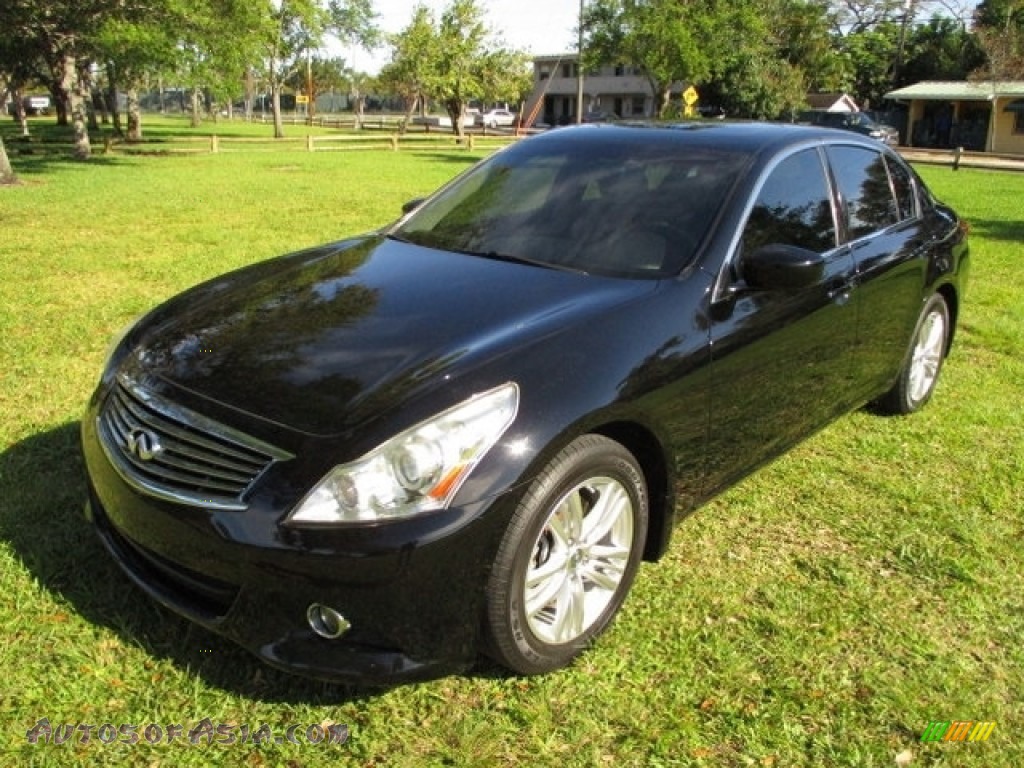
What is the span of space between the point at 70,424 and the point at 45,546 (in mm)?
1343

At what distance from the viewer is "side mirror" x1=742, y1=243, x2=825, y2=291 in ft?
10.0

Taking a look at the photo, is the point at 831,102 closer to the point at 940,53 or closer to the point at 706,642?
the point at 940,53

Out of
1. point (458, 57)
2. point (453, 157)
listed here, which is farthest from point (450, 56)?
point (453, 157)

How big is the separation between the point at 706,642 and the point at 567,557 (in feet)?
2.06

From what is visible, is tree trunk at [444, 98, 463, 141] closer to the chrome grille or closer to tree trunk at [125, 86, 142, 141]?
tree trunk at [125, 86, 142, 141]

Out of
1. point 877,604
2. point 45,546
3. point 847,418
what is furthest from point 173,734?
point 847,418

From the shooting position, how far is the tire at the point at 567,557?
7.81 ft

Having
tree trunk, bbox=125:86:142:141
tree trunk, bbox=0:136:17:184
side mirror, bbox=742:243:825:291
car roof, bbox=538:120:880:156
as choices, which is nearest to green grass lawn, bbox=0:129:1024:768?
side mirror, bbox=742:243:825:291

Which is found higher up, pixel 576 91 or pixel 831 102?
pixel 576 91

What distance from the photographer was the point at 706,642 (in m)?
2.88

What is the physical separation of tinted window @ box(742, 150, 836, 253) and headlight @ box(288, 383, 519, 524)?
147cm

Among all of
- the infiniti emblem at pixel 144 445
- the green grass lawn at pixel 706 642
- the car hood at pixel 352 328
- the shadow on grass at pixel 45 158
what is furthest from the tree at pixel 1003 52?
the infiniti emblem at pixel 144 445

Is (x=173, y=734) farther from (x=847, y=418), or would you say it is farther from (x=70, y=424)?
(x=847, y=418)

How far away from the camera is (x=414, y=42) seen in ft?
151
